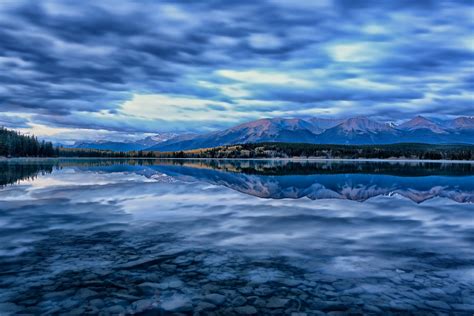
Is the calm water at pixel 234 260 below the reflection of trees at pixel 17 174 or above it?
below

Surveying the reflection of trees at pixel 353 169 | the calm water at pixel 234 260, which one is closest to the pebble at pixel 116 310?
the calm water at pixel 234 260

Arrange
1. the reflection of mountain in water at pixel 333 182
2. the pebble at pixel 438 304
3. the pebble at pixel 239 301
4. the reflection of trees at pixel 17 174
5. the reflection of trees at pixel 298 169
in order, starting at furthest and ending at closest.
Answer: the reflection of trees at pixel 298 169 → the reflection of trees at pixel 17 174 → the reflection of mountain in water at pixel 333 182 → the pebble at pixel 239 301 → the pebble at pixel 438 304

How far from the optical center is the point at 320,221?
21.7 m

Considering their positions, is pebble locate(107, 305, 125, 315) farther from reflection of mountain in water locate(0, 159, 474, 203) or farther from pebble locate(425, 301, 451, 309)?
reflection of mountain in water locate(0, 159, 474, 203)

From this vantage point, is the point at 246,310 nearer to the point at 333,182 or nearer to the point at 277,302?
the point at 277,302

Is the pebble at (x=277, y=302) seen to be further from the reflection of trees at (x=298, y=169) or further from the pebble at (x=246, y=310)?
the reflection of trees at (x=298, y=169)

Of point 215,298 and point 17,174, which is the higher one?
point 17,174

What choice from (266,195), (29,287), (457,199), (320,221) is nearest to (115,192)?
(266,195)

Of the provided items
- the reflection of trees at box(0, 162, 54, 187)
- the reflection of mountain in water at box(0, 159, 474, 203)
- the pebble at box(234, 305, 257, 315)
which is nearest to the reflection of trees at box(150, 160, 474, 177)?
the reflection of mountain in water at box(0, 159, 474, 203)

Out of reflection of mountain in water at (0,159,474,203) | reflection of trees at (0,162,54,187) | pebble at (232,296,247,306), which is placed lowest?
pebble at (232,296,247,306)

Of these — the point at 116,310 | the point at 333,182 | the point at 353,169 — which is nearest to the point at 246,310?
the point at 116,310

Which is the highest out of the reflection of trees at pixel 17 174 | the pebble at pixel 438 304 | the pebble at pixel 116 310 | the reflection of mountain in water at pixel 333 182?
the reflection of trees at pixel 17 174

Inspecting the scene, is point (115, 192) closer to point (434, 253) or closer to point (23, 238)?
point (23, 238)

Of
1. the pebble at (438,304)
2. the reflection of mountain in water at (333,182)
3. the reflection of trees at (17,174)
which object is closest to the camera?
the pebble at (438,304)
